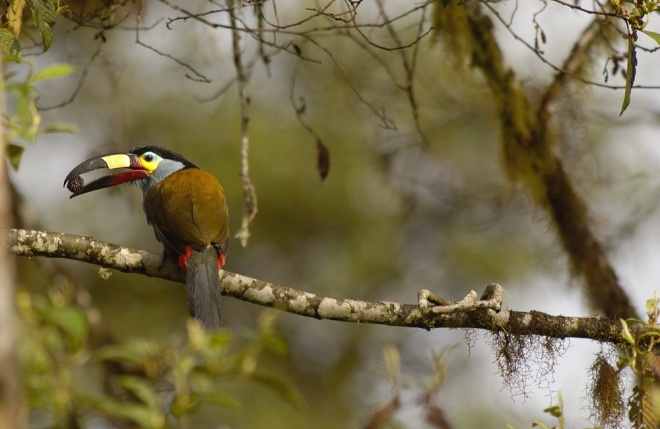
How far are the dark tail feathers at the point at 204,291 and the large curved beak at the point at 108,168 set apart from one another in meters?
0.94

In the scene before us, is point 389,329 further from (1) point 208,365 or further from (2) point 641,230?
(1) point 208,365

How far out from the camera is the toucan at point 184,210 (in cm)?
377

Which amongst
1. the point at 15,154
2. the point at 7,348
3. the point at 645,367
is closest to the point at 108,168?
the point at 15,154

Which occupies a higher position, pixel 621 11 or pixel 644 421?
pixel 621 11

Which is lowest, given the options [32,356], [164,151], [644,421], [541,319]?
[32,356]

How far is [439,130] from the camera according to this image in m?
7.64

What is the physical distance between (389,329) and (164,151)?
471cm

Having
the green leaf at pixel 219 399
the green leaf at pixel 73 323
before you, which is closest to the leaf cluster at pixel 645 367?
the green leaf at pixel 219 399

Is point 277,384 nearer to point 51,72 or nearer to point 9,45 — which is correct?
point 51,72

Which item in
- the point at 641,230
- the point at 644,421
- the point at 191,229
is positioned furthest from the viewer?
the point at 641,230

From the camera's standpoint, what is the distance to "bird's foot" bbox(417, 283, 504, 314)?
3.28 meters

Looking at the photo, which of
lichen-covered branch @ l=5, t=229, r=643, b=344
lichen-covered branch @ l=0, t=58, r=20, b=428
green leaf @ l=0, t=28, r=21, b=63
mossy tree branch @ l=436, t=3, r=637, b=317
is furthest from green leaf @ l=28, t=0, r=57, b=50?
mossy tree branch @ l=436, t=3, r=637, b=317

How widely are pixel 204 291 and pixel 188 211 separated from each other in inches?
24.4

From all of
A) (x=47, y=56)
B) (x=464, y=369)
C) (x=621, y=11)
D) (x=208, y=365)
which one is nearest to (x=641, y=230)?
(x=464, y=369)
